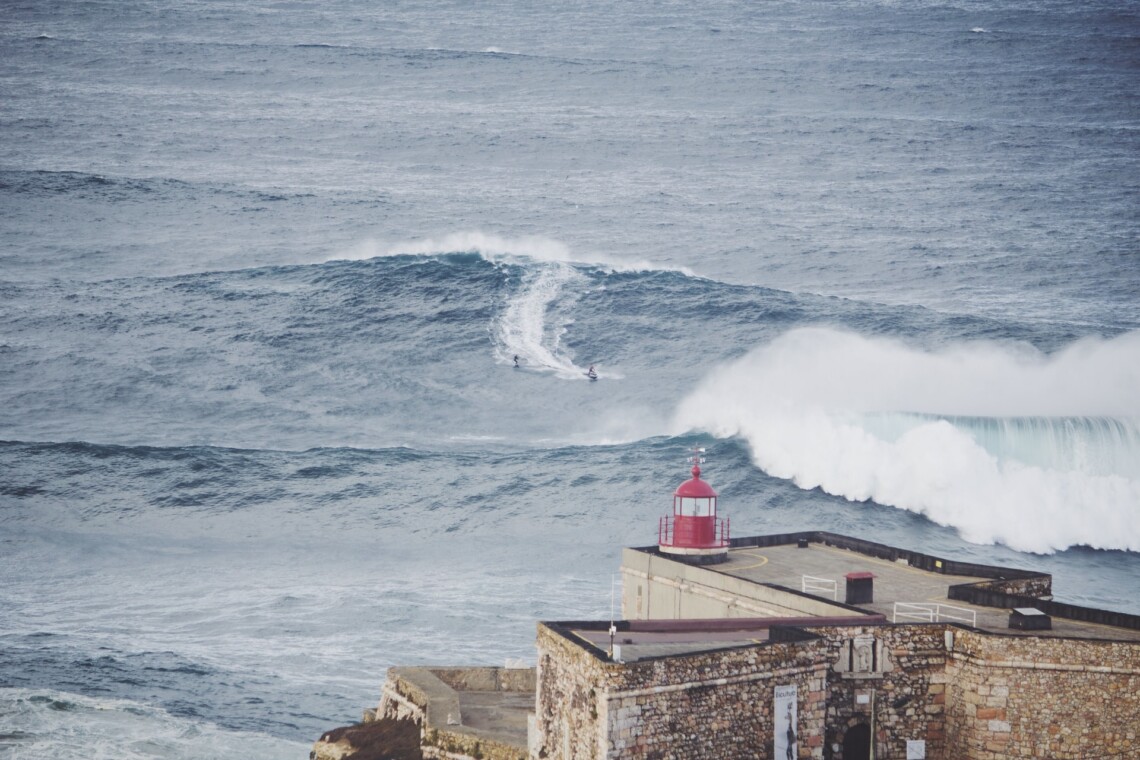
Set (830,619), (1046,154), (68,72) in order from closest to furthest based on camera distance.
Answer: (830,619) < (1046,154) < (68,72)

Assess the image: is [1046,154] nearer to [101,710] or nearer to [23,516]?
[23,516]

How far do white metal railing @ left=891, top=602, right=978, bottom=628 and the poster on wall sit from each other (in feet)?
7.24

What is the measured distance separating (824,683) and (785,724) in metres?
0.66

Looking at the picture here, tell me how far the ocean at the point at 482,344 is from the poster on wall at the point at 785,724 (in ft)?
31.1

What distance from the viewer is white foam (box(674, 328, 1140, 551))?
3716cm

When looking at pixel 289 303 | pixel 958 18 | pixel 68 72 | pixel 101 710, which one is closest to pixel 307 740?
pixel 101 710

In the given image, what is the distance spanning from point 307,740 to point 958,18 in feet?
360

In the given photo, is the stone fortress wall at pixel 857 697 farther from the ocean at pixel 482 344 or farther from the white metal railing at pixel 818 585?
the ocean at pixel 482 344

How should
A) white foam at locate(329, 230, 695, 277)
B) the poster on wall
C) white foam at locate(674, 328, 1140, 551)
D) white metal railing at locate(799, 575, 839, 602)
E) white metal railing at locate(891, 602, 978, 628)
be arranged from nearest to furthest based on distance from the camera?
1. the poster on wall
2. white metal railing at locate(891, 602, 978, 628)
3. white metal railing at locate(799, 575, 839, 602)
4. white foam at locate(674, 328, 1140, 551)
5. white foam at locate(329, 230, 695, 277)

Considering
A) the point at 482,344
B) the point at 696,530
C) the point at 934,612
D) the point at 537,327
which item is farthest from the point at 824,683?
the point at 537,327

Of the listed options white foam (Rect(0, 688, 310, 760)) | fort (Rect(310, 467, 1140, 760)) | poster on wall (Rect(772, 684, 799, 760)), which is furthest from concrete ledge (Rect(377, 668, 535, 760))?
poster on wall (Rect(772, 684, 799, 760))

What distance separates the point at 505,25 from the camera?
121 metres

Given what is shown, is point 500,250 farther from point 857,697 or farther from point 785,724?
point 785,724

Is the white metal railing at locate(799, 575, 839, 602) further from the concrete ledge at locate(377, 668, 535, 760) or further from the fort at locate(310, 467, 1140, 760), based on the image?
the concrete ledge at locate(377, 668, 535, 760)
